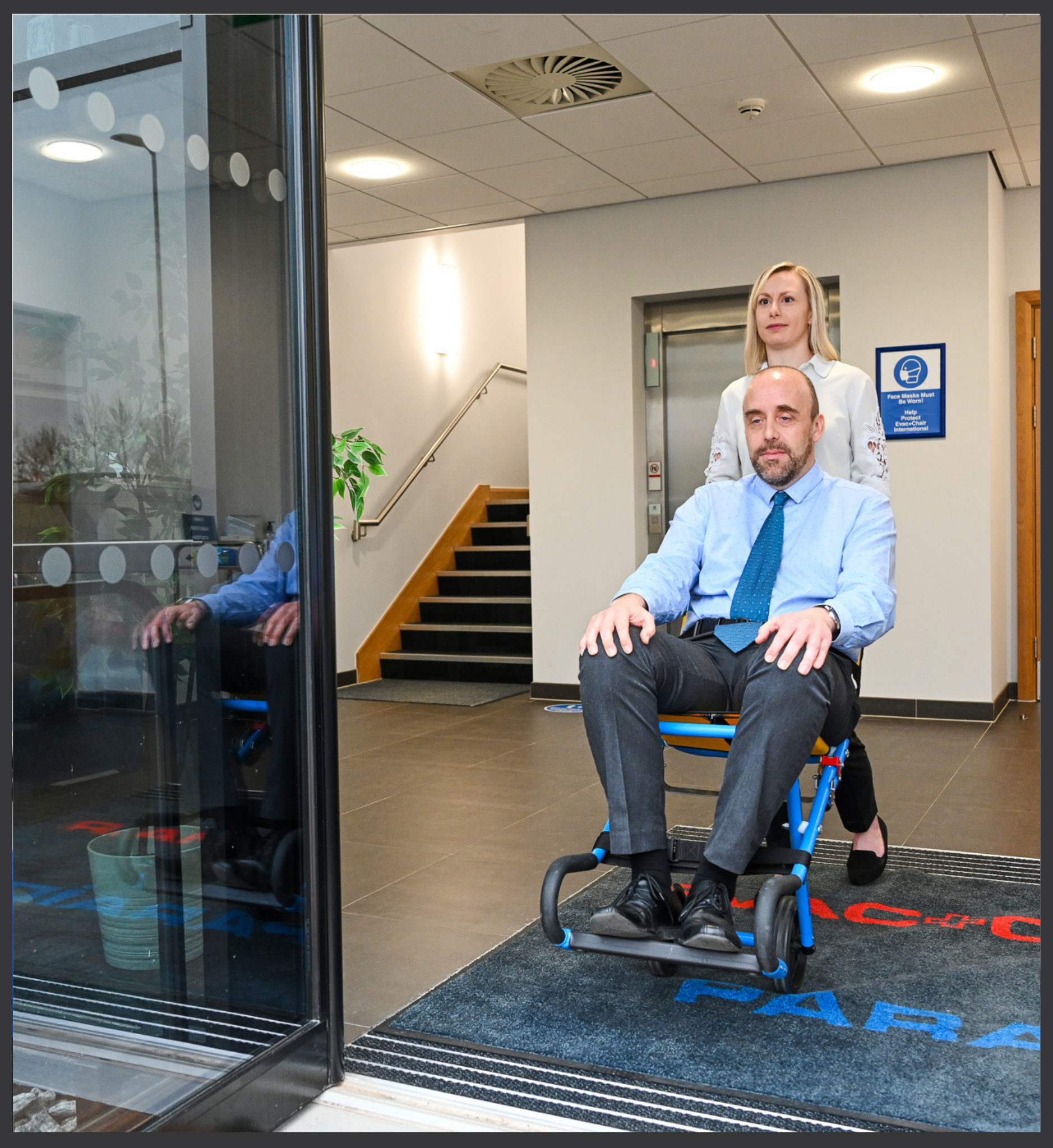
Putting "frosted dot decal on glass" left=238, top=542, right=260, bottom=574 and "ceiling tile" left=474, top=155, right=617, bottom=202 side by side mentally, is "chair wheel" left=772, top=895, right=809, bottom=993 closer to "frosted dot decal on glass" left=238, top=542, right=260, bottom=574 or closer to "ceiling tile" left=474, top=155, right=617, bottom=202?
"frosted dot decal on glass" left=238, top=542, right=260, bottom=574

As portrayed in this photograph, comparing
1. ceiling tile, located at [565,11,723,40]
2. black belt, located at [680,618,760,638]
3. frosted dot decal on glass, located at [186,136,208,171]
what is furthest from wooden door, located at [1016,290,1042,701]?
frosted dot decal on glass, located at [186,136,208,171]

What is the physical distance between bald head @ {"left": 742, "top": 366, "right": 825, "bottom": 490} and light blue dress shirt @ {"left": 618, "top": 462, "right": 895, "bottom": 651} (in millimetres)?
44

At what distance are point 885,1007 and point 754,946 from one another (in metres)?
0.37

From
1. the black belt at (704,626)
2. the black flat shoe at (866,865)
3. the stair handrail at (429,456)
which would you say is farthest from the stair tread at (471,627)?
the black belt at (704,626)

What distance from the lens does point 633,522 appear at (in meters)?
6.12

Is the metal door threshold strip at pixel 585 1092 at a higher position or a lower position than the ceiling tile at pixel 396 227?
lower

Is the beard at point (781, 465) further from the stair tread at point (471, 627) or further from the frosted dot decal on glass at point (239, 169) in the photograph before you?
the stair tread at point (471, 627)

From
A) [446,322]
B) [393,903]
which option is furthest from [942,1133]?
[446,322]

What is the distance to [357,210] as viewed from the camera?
20.0ft

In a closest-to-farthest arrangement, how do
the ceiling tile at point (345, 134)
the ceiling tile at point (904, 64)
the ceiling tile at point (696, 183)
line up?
1. the ceiling tile at point (904, 64)
2. the ceiling tile at point (345, 134)
3. the ceiling tile at point (696, 183)

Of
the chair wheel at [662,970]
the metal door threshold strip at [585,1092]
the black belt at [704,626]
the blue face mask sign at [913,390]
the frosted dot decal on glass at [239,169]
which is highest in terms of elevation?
the blue face mask sign at [913,390]

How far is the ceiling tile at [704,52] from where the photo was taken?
390cm

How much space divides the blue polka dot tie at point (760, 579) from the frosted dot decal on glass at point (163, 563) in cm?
113

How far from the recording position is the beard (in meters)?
2.38
